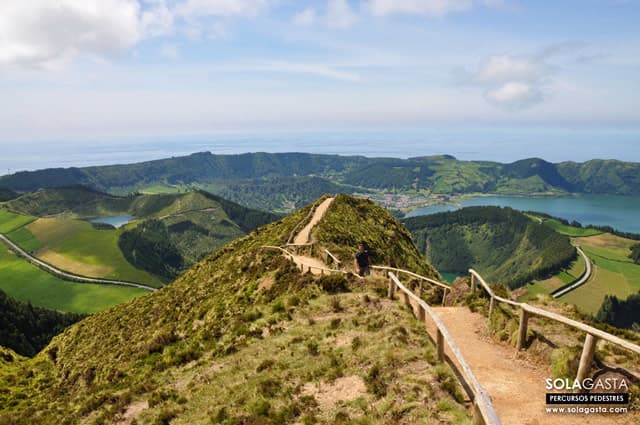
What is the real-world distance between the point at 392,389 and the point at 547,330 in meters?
7.59

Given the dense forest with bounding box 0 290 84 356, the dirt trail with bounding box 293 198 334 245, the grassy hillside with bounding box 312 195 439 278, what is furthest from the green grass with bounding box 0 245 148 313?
the grassy hillside with bounding box 312 195 439 278

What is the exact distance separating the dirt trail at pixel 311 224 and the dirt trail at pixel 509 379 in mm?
37126

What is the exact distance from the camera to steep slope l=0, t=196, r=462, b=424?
14039 millimetres

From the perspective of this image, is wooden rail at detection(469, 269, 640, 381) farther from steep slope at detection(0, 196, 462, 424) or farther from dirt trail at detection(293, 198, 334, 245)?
dirt trail at detection(293, 198, 334, 245)

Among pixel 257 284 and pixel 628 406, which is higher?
pixel 628 406

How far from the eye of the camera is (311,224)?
66.9 metres

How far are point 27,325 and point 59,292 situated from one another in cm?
5906

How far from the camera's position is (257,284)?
38750mm

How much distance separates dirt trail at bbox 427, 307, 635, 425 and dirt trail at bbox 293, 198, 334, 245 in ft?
122

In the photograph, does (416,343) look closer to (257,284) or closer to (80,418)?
(80,418)

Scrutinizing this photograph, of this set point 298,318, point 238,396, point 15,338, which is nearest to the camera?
point 238,396

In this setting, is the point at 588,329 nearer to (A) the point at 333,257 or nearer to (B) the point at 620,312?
(A) the point at 333,257

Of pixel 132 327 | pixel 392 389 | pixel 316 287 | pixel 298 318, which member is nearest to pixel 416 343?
pixel 392 389

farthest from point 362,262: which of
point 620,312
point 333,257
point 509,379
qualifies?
point 620,312
